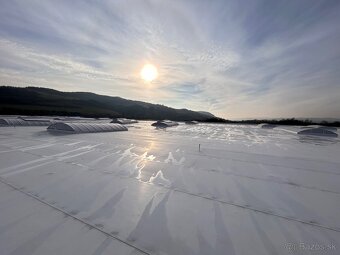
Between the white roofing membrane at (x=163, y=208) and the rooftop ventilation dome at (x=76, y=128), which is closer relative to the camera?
the white roofing membrane at (x=163, y=208)

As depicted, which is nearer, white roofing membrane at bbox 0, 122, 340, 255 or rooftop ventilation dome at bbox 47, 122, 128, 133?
white roofing membrane at bbox 0, 122, 340, 255

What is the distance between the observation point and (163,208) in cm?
467

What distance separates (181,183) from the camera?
6.36 m

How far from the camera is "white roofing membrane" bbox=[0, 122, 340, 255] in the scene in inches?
134

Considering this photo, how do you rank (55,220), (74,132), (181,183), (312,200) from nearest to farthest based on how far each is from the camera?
(55,220)
(312,200)
(181,183)
(74,132)

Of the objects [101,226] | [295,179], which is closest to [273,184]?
[295,179]

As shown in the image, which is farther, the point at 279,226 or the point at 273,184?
the point at 273,184

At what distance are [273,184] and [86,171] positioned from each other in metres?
5.89

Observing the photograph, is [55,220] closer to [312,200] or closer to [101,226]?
[101,226]

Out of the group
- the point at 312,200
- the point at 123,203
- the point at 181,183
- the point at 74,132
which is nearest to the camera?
the point at 123,203

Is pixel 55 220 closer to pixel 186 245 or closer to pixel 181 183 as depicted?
pixel 186 245

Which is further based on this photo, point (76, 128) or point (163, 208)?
point (76, 128)

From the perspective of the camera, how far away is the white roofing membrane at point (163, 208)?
3.41 metres

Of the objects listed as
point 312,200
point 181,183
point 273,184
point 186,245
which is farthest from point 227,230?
point 273,184
